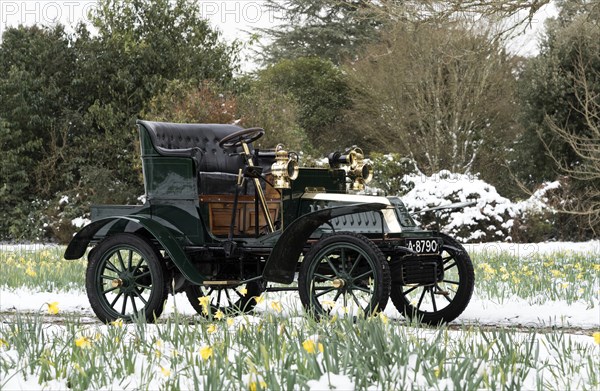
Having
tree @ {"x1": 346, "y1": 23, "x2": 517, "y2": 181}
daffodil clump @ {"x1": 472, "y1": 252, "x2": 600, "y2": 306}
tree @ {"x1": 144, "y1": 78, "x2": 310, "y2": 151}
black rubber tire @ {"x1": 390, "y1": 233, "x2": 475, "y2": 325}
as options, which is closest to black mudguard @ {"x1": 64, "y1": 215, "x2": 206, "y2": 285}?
black rubber tire @ {"x1": 390, "y1": 233, "x2": 475, "y2": 325}

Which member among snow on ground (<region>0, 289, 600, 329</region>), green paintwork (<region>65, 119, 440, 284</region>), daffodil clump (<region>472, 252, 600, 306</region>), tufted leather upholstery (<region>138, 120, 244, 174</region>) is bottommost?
snow on ground (<region>0, 289, 600, 329</region>)

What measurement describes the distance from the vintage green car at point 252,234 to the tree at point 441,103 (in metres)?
17.5

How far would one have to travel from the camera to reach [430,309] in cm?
789

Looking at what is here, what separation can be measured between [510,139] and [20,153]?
530 inches

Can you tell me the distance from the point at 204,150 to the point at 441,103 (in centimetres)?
1854

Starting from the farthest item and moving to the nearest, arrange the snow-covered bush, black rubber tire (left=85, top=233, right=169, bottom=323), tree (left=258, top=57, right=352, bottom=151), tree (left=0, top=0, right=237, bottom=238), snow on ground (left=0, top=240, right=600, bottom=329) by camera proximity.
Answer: tree (left=258, top=57, right=352, bottom=151)
tree (left=0, top=0, right=237, bottom=238)
the snow-covered bush
snow on ground (left=0, top=240, right=600, bottom=329)
black rubber tire (left=85, top=233, right=169, bottom=323)

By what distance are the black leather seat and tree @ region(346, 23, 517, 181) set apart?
675 inches

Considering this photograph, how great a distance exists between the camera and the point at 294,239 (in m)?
6.29

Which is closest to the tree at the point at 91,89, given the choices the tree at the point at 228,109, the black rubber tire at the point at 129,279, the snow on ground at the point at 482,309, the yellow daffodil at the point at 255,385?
the tree at the point at 228,109

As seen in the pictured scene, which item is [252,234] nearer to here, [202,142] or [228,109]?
[202,142]

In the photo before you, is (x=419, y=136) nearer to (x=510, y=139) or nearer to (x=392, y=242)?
(x=510, y=139)

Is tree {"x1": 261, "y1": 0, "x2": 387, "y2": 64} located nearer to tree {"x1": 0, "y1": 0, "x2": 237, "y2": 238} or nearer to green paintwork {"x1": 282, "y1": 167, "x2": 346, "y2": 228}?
tree {"x1": 0, "y1": 0, "x2": 237, "y2": 238}

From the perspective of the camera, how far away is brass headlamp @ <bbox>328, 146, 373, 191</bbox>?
7.21 m

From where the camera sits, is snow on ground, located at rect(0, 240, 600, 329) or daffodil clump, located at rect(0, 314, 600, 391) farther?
snow on ground, located at rect(0, 240, 600, 329)
